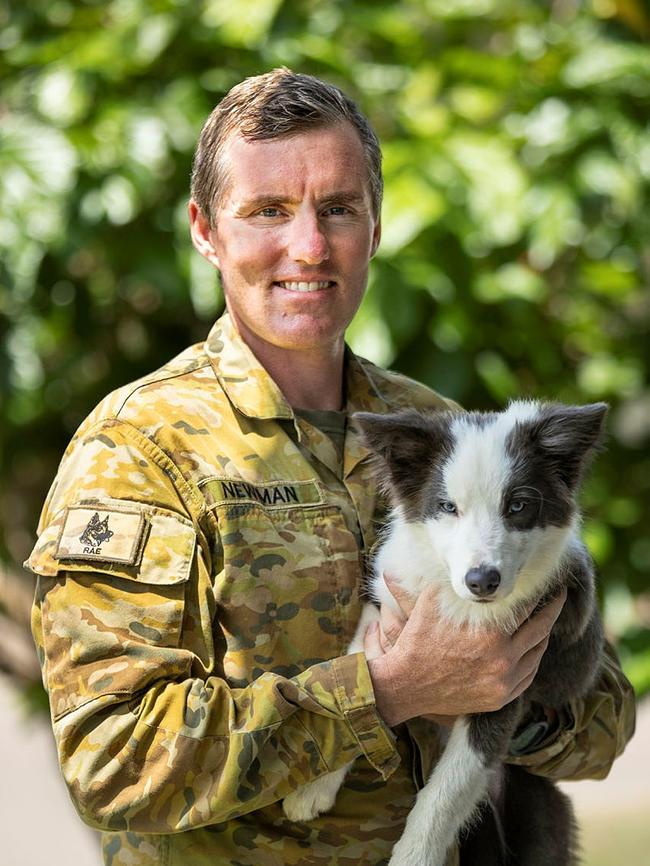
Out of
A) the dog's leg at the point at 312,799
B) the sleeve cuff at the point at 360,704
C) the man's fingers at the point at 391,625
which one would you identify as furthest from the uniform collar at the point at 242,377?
the dog's leg at the point at 312,799

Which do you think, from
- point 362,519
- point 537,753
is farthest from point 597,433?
point 537,753

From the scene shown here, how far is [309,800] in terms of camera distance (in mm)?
2422

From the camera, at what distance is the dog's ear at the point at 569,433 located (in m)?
2.56

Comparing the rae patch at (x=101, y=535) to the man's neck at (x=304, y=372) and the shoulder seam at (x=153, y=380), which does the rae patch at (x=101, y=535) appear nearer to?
the shoulder seam at (x=153, y=380)

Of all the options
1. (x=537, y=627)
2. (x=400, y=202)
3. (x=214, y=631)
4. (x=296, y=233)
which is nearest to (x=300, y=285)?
(x=296, y=233)

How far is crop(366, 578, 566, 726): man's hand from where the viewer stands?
93.3 inches

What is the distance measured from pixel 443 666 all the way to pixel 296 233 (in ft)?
2.99

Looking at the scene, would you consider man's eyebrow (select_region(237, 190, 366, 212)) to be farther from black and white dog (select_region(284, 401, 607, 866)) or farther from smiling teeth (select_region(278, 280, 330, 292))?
black and white dog (select_region(284, 401, 607, 866))

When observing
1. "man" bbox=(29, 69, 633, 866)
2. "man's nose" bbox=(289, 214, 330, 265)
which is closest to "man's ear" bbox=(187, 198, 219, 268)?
"man" bbox=(29, 69, 633, 866)

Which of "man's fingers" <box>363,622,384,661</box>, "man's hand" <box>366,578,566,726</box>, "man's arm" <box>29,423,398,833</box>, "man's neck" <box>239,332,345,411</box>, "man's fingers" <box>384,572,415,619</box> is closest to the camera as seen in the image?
"man's arm" <box>29,423,398,833</box>

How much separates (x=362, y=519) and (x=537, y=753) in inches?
24.7

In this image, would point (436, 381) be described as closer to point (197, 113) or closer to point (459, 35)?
point (197, 113)

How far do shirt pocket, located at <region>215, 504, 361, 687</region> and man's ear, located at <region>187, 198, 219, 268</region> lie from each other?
2.11 feet

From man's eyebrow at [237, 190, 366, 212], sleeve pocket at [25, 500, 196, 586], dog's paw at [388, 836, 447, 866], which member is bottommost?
dog's paw at [388, 836, 447, 866]
